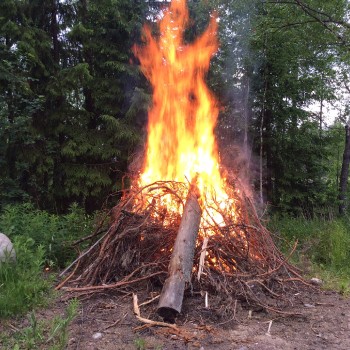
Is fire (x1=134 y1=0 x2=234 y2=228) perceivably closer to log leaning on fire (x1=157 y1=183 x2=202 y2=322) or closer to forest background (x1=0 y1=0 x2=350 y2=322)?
log leaning on fire (x1=157 y1=183 x2=202 y2=322)

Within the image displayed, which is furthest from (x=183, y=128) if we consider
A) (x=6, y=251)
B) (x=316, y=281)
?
(x=6, y=251)

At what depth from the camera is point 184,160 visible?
6004 millimetres

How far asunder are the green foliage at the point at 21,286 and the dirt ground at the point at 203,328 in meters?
0.21

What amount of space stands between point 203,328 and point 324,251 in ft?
12.4

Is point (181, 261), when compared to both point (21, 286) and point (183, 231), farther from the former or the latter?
point (21, 286)

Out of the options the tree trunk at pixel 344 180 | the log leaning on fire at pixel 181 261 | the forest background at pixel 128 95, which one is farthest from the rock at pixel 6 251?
the tree trunk at pixel 344 180

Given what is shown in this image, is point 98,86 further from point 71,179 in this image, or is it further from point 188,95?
point 188,95

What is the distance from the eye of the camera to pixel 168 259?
4480 mm

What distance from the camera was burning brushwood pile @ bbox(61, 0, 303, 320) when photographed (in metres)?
4.14

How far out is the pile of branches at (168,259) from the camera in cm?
417

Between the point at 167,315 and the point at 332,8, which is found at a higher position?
the point at 332,8

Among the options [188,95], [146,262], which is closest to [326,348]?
[146,262]

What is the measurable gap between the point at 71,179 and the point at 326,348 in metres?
7.43

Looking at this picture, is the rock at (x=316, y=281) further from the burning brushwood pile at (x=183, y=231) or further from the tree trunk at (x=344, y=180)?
the tree trunk at (x=344, y=180)
